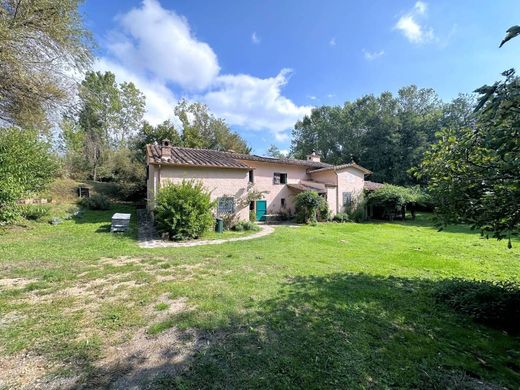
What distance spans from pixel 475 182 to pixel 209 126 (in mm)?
33207

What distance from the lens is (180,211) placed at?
11.6m

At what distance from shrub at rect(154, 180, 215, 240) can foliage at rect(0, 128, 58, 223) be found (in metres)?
5.91

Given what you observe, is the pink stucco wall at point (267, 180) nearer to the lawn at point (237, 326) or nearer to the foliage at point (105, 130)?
the lawn at point (237, 326)

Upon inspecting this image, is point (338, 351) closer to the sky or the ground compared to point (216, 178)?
closer to the ground

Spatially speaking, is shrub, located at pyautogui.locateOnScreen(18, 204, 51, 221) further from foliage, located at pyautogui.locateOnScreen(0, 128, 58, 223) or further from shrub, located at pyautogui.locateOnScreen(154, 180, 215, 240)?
shrub, located at pyautogui.locateOnScreen(154, 180, 215, 240)

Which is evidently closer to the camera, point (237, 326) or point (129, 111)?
point (237, 326)

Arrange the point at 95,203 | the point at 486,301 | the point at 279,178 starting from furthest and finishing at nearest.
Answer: the point at 279,178, the point at 95,203, the point at 486,301

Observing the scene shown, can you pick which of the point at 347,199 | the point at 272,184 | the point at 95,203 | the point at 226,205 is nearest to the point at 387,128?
the point at 347,199

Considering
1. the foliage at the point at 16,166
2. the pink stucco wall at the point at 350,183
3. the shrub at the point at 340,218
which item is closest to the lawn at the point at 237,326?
the foliage at the point at 16,166

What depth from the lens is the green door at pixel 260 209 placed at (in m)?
20.0

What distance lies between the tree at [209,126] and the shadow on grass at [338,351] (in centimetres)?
2951

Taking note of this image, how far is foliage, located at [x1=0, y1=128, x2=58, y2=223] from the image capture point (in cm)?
1024

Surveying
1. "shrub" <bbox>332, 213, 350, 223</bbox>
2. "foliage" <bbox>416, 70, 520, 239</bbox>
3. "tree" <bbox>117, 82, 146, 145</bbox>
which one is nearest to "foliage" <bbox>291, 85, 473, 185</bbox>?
"shrub" <bbox>332, 213, 350, 223</bbox>

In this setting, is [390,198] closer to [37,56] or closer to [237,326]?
[237,326]
